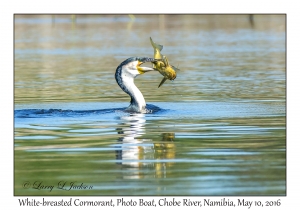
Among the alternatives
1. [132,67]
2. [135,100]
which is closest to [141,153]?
[135,100]

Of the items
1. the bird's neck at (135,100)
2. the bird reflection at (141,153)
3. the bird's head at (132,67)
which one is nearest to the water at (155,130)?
the bird reflection at (141,153)

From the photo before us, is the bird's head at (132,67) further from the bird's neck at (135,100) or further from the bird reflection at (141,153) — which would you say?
the bird reflection at (141,153)

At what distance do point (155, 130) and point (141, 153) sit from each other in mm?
2203

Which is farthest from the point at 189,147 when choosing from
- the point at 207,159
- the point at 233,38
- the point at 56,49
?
the point at 233,38

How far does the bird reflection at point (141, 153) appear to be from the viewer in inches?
428

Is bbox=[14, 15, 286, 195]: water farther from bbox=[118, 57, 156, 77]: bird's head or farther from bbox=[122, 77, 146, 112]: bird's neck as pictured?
bbox=[118, 57, 156, 77]: bird's head

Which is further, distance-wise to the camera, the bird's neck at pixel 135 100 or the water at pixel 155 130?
the bird's neck at pixel 135 100

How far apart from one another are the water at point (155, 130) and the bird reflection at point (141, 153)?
0.05 ft

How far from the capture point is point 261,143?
12891 mm

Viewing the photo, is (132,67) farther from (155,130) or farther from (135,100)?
(155,130)

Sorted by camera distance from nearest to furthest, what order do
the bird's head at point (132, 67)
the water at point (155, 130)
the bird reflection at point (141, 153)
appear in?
the water at point (155, 130)
the bird reflection at point (141, 153)
the bird's head at point (132, 67)

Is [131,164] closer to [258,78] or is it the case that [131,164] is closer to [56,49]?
[258,78]

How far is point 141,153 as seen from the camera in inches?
476

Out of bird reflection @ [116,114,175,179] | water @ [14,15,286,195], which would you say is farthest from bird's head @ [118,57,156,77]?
bird reflection @ [116,114,175,179]
